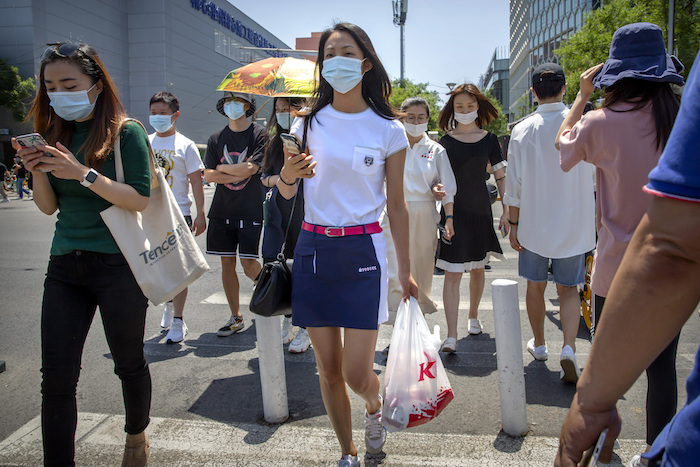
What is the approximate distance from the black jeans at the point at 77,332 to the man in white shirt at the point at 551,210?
9.64 feet

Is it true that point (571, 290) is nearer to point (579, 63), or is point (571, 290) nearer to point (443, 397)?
point (443, 397)

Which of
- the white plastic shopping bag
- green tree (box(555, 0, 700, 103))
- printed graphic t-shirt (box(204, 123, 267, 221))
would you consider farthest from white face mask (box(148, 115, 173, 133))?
green tree (box(555, 0, 700, 103))

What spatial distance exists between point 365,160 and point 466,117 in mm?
2672

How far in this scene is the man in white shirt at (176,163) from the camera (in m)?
5.43

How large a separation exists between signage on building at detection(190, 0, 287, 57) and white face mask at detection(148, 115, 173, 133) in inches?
2052

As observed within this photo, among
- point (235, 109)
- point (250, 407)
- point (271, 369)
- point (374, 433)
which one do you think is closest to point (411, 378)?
point (374, 433)

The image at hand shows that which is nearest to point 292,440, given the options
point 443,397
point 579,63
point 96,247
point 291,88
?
point 443,397

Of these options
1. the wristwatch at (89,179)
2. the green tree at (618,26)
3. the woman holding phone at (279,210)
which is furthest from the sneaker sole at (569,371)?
the green tree at (618,26)

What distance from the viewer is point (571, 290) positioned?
438 cm

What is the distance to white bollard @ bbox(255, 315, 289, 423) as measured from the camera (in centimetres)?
366

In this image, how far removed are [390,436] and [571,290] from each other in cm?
190

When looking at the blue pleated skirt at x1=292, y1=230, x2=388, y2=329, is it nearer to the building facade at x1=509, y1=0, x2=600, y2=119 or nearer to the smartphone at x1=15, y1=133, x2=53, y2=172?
the smartphone at x1=15, y1=133, x2=53, y2=172

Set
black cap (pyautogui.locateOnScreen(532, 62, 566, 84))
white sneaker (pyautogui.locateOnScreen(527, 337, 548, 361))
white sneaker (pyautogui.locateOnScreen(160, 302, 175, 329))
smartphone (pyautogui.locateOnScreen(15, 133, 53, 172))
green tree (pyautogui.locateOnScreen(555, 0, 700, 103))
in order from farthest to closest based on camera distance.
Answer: green tree (pyautogui.locateOnScreen(555, 0, 700, 103)) < white sneaker (pyautogui.locateOnScreen(160, 302, 175, 329)) < white sneaker (pyautogui.locateOnScreen(527, 337, 548, 361)) < black cap (pyautogui.locateOnScreen(532, 62, 566, 84)) < smartphone (pyautogui.locateOnScreen(15, 133, 53, 172))

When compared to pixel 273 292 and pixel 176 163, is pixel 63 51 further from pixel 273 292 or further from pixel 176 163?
pixel 176 163
